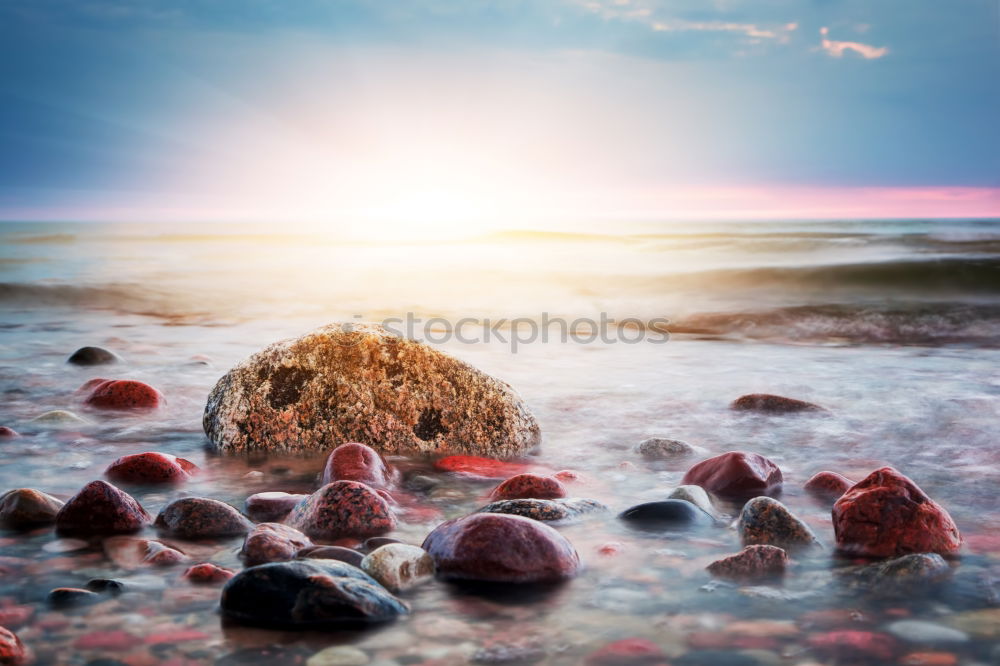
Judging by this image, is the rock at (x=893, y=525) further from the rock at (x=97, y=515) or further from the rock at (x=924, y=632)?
the rock at (x=97, y=515)

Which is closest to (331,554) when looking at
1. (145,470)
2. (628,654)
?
(628,654)

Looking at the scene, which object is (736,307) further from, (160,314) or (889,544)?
(889,544)

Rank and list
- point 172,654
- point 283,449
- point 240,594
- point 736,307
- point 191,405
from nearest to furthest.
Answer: point 172,654 < point 240,594 < point 283,449 < point 191,405 < point 736,307

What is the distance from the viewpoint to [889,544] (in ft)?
8.46

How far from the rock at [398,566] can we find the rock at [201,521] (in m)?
0.59

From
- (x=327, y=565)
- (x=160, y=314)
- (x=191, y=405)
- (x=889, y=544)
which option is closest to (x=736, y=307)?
(x=160, y=314)

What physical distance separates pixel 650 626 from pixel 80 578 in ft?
4.86

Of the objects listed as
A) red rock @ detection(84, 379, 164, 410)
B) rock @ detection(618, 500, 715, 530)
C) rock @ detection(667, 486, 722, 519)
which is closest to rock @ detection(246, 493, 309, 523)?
rock @ detection(618, 500, 715, 530)

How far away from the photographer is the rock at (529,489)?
319 cm

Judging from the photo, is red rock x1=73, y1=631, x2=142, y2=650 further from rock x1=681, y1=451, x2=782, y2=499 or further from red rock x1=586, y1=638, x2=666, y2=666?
rock x1=681, y1=451, x2=782, y2=499

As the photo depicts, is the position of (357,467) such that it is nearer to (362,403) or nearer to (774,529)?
(362,403)

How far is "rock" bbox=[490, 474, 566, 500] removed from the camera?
10.5 ft

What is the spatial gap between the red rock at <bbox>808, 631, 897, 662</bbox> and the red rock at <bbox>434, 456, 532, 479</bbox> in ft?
5.80

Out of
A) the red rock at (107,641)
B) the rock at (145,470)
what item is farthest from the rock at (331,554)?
the rock at (145,470)
